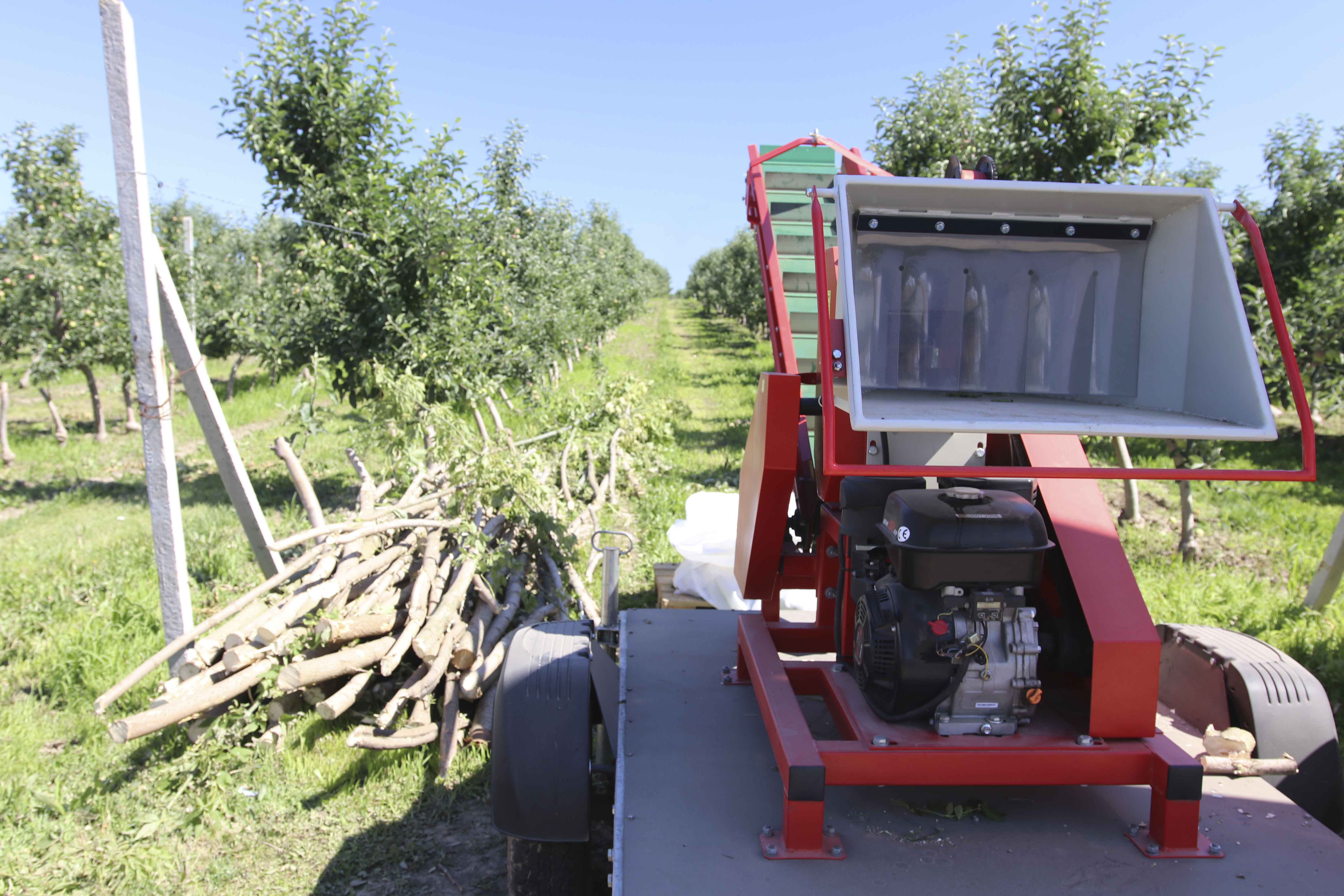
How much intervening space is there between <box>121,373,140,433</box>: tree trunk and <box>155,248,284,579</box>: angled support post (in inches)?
494

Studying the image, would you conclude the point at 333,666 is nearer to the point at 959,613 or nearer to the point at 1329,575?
the point at 959,613

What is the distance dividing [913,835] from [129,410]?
59.3 feet

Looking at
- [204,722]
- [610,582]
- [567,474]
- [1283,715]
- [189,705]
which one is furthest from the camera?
[567,474]

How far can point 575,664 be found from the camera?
3154 mm

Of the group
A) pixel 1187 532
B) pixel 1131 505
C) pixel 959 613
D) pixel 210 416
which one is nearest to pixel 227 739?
pixel 210 416

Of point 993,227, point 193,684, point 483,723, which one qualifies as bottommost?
point 483,723

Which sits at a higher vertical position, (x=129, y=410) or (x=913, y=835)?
(x=129, y=410)

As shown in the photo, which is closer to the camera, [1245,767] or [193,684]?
[1245,767]

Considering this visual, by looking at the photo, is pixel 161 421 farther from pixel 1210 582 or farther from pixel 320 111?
pixel 1210 582

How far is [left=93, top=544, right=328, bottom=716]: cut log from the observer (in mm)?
3385

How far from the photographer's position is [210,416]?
4.90 metres

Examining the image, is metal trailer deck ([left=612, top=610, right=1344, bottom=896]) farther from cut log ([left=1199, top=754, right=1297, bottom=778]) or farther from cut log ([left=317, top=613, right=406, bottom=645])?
cut log ([left=317, top=613, right=406, bottom=645])

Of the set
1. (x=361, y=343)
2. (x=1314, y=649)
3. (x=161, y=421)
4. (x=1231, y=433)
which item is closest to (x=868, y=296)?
(x=1231, y=433)

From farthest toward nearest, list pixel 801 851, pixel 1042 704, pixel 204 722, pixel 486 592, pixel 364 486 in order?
pixel 364 486 → pixel 486 592 → pixel 204 722 → pixel 1042 704 → pixel 801 851
